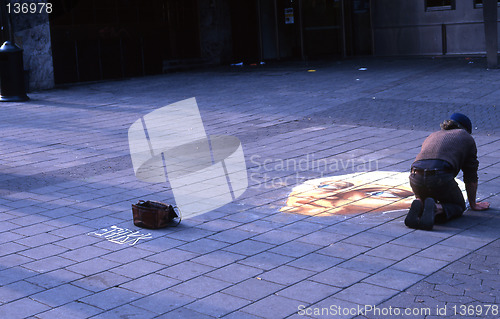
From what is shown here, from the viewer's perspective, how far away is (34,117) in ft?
48.9

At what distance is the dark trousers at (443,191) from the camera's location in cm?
662

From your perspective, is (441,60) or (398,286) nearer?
(398,286)

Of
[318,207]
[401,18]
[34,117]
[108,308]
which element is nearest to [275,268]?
[108,308]

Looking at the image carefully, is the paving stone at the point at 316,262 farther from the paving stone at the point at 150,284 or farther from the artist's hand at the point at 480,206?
the artist's hand at the point at 480,206

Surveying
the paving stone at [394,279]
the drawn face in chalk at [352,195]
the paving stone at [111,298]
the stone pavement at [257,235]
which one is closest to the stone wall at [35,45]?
the stone pavement at [257,235]

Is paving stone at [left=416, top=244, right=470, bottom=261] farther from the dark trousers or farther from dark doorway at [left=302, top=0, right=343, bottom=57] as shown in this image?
dark doorway at [left=302, top=0, right=343, bottom=57]

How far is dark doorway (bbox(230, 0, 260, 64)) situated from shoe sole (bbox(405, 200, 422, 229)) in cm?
1846

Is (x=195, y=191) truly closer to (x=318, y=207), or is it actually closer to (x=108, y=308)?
(x=318, y=207)

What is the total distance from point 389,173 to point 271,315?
4419 mm

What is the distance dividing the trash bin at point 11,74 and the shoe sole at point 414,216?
12806 millimetres

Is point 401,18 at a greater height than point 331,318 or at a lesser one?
greater

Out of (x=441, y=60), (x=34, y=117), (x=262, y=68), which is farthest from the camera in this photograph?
(x=262, y=68)

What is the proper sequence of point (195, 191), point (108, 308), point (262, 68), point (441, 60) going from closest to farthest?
1. point (108, 308)
2. point (195, 191)
3. point (441, 60)
4. point (262, 68)

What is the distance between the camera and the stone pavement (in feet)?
A: 16.3
